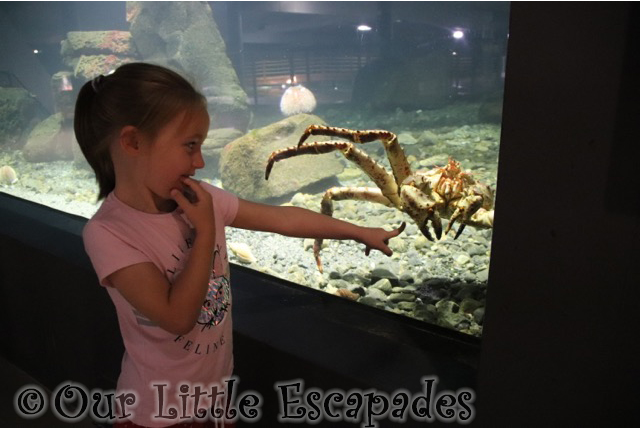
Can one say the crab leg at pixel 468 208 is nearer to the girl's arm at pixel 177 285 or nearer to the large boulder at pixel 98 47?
the girl's arm at pixel 177 285

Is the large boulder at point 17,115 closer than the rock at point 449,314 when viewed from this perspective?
No

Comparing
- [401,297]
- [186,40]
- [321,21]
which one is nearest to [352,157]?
[401,297]

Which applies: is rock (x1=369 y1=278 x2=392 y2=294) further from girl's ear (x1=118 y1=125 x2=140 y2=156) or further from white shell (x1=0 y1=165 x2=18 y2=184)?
white shell (x1=0 y1=165 x2=18 y2=184)

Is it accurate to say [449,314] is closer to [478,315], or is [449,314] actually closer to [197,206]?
[478,315]

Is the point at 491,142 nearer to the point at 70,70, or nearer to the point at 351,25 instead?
the point at 351,25

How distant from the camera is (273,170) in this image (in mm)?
4762

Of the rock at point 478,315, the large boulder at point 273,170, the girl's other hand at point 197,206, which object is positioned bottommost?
the rock at point 478,315

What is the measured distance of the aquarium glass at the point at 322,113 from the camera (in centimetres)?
221

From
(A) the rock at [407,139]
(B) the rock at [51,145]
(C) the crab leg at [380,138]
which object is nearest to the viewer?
(C) the crab leg at [380,138]

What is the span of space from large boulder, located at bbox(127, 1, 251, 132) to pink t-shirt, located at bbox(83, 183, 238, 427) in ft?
20.8

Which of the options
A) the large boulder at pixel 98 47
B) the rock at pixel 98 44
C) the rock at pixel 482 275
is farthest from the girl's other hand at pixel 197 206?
the rock at pixel 98 44

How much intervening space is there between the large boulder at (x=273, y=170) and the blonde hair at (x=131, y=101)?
11.8 feet

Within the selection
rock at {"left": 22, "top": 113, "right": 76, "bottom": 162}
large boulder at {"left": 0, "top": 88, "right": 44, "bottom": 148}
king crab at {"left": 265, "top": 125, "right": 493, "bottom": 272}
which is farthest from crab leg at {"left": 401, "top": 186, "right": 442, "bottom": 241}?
large boulder at {"left": 0, "top": 88, "right": 44, "bottom": 148}

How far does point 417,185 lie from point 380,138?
0.27 meters
